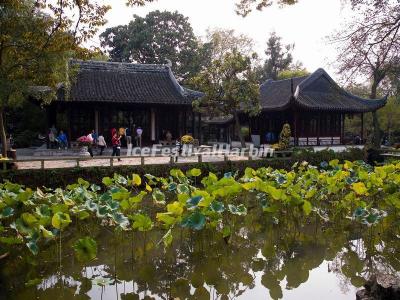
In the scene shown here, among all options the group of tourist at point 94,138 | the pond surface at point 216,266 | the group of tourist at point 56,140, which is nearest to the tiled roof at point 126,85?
the group of tourist at point 94,138

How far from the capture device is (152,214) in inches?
365

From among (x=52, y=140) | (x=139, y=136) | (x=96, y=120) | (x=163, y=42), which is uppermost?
(x=163, y=42)

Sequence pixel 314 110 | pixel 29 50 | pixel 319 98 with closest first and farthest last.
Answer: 1. pixel 29 50
2. pixel 314 110
3. pixel 319 98

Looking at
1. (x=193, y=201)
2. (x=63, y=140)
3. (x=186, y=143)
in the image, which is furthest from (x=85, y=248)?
(x=186, y=143)

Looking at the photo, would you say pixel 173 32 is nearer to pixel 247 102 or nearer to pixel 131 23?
pixel 131 23

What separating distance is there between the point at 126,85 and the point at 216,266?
644 inches

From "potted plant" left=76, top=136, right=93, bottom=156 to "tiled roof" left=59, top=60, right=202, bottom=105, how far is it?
218 cm

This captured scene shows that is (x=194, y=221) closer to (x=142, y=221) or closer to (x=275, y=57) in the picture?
(x=142, y=221)

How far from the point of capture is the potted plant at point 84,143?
Result: 16406mm

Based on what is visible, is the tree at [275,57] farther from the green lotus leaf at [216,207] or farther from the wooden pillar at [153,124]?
the green lotus leaf at [216,207]

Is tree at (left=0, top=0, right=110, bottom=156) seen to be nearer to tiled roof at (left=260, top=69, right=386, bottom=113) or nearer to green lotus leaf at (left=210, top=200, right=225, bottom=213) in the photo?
green lotus leaf at (left=210, top=200, right=225, bottom=213)

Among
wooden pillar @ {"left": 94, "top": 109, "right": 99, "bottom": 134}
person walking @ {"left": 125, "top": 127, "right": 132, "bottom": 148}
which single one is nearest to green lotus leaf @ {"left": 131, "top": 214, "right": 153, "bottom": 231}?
person walking @ {"left": 125, "top": 127, "right": 132, "bottom": 148}

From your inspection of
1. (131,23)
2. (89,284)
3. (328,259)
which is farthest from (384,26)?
(131,23)

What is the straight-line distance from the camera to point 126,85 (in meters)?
20.9
